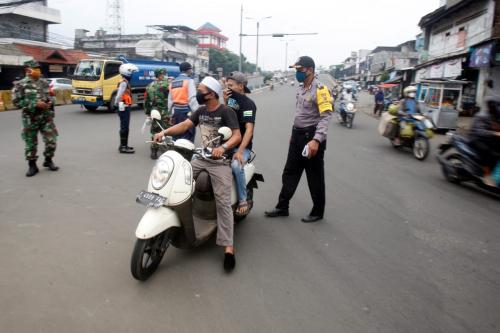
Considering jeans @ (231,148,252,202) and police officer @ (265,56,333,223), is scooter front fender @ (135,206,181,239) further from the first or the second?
police officer @ (265,56,333,223)

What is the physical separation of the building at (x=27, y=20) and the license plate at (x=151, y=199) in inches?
1359

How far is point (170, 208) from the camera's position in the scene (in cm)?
311

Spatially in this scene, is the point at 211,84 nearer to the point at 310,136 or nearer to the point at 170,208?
the point at 170,208

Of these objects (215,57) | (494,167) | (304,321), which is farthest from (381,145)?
(215,57)

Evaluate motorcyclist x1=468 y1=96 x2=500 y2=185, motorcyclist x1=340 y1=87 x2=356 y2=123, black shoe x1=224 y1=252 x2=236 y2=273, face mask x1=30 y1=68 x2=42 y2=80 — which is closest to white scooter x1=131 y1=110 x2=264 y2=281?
black shoe x1=224 y1=252 x2=236 y2=273

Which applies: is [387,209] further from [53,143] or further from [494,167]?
[53,143]

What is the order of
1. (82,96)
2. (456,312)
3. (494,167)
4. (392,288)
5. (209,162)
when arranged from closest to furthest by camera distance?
1. (456,312)
2. (392,288)
3. (209,162)
4. (494,167)
5. (82,96)

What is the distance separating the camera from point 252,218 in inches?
184

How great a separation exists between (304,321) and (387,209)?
2.91 meters

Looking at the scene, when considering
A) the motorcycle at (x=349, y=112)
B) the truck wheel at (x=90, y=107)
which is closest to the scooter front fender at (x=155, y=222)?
the motorcycle at (x=349, y=112)

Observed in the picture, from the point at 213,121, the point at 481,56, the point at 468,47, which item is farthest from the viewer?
the point at 468,47

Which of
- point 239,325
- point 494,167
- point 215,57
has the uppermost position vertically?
point 215,57

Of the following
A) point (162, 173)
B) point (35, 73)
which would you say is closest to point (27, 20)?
point (35, 73)

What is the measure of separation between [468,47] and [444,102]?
731 cm
